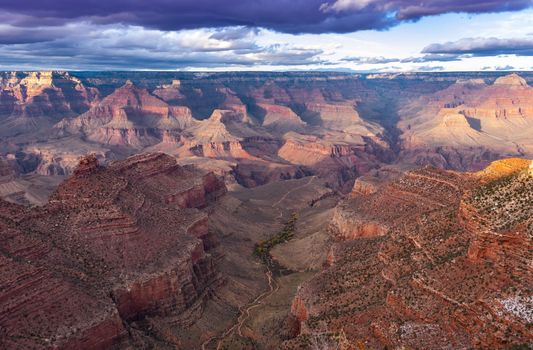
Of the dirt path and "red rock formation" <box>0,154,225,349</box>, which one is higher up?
"red rock formation" <box>0,154,225,349</box>

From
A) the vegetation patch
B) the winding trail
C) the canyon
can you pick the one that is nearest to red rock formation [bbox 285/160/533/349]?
the canyon

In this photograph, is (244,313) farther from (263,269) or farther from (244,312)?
(263,269)

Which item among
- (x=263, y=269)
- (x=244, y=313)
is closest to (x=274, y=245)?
(x=263, y=269)

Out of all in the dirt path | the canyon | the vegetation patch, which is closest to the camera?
the canyon

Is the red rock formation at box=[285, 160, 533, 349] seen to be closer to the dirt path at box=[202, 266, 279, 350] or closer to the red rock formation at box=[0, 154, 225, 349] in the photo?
the dirt path at box=[202, 266, 279, 350]

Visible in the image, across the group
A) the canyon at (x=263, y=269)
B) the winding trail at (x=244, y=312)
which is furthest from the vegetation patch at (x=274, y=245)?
the winding trail at (x=244, y=312)

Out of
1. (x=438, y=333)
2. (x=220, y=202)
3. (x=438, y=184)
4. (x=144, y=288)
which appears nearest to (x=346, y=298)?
(x=438, y=333)
